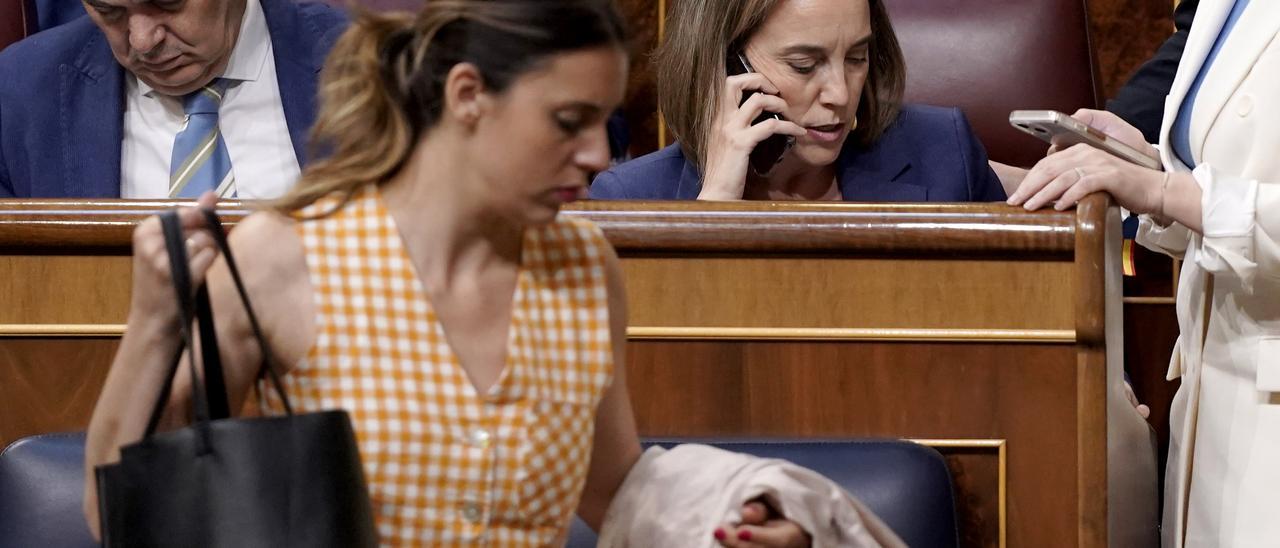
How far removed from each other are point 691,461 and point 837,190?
86 centimetres

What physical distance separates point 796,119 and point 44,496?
3.06 feet

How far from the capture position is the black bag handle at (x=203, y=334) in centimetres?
91

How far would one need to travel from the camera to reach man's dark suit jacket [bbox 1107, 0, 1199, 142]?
2.02 meters

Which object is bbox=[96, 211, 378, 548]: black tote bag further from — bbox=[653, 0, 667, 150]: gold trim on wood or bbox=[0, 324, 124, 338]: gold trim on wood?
bbox=[653, 0, 667, 150]: gold trim on wood

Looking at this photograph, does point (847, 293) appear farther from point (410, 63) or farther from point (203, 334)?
point (203, 334)

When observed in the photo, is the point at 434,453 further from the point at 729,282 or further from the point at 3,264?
the point at 3,264

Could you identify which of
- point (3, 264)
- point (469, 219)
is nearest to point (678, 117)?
point (3, 264)

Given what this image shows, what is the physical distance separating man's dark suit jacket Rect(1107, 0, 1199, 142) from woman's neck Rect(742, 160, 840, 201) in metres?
0.40

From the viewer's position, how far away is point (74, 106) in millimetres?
1921

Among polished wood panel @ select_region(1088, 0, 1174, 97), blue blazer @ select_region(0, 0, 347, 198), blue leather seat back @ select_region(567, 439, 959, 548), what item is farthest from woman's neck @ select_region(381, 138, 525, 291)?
polished wood panel @ select_region(1088, 0, 1174, 97)

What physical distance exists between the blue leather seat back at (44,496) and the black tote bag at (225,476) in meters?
0.47

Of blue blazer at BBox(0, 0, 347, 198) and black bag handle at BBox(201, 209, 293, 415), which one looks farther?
blue blazer at BBox(0, 0, 347, 198)

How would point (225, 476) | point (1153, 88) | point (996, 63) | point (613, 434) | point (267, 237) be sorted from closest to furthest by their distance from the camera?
point (225, 476) → point (267, 237) → point (613, 434) → point (1153, 88) → point (996, 63)

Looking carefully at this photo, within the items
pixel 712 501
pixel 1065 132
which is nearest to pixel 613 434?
pixel 712 501
